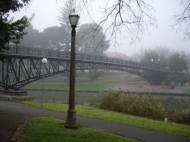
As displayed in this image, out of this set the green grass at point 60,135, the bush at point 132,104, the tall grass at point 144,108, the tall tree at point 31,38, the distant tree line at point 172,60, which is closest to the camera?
the green grass at point 60,135

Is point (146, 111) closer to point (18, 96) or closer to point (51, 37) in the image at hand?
point (18, 96)

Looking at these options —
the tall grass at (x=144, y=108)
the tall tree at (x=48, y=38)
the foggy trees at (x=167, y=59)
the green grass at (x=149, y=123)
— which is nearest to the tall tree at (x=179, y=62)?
the foggy trees at (x=167, y=59)

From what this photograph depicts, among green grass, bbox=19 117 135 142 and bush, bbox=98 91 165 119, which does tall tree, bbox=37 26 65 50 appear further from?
green grass, bbox=19 117 135 142

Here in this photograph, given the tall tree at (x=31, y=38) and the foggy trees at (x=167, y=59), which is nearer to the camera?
the foggy trees at (x=167, y=59)

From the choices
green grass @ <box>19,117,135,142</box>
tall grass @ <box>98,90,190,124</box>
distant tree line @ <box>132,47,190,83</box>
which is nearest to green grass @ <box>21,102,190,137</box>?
tall grass @ <box>98,90,190,124</box>

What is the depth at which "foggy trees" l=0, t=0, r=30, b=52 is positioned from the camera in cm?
812

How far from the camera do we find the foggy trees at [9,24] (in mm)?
8117

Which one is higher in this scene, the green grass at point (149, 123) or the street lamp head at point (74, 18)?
the street lamp head at point (74, 18)

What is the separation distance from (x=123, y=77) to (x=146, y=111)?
56.7m

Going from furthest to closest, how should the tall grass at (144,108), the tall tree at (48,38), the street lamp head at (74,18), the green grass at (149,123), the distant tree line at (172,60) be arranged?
the tall tree at (48,38) → the distant tree line at (172,60) → the tall grass at (144,108) → the green grass at (149,123) → the street lamp head at (74,18)

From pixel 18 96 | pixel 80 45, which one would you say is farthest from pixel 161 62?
pixel 18 96

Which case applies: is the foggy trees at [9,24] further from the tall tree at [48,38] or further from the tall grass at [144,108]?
the tall tree at [48,38]

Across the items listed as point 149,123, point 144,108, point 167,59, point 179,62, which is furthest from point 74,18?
point 167,59

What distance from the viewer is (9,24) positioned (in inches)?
352
